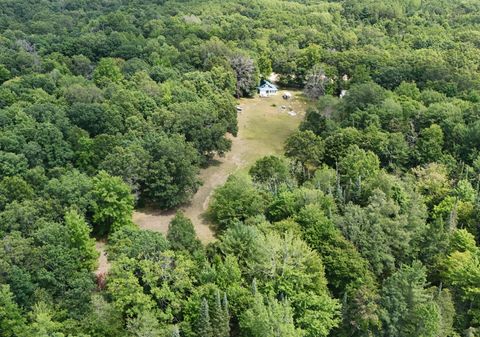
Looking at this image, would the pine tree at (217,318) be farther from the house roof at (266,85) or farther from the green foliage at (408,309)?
the house roof at (266,85)

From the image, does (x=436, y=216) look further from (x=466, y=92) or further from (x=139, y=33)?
(x=139, y=33)


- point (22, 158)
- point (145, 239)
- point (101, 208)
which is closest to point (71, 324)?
point (145, 239)

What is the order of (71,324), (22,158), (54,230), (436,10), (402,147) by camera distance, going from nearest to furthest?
(71,324), (54,230), (22,158), (402,147), (436,10)

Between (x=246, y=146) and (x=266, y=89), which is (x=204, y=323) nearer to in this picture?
(x=246, y=146)

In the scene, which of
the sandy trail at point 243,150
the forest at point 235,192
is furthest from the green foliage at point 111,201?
the sandy trail at point 243,150

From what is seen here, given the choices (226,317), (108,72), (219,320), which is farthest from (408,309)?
(108,72)

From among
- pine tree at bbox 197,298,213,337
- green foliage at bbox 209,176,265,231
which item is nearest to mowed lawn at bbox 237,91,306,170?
green foliage at bbox 209,176,265,231
